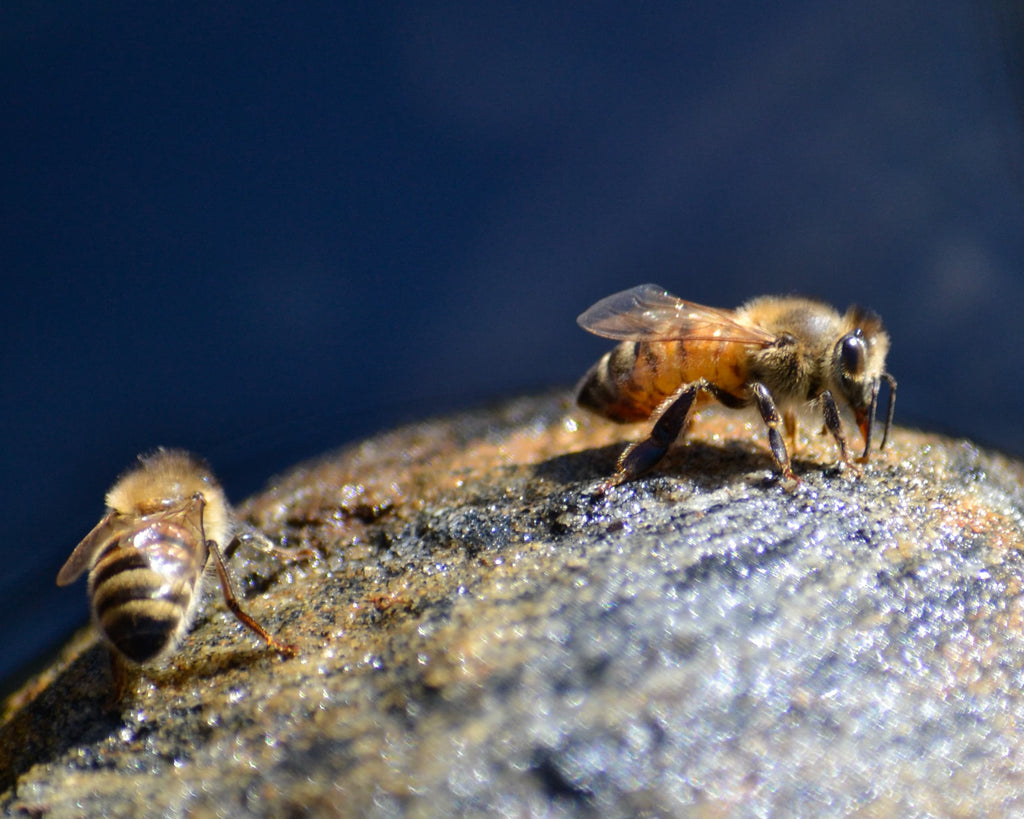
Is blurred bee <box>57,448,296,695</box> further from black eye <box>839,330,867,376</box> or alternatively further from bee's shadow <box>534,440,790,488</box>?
black eye <box>839,330,867,376</box>

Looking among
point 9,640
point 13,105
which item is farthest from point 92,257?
point 9,640

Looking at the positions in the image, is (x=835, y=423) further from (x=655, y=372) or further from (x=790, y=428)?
(x=655, y=372)

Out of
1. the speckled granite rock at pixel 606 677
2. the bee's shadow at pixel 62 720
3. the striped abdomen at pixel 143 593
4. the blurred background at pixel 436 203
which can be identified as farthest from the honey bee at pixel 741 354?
the bee's shadow at pixel 62 720

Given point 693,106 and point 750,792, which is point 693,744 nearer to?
point 750,792

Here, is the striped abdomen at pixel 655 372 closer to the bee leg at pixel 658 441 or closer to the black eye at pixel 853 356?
the bee leg at pixel 658 441

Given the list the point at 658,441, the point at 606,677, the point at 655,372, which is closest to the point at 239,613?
the point at 606,677

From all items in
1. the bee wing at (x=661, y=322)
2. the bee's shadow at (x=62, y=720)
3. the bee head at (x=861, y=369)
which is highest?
the bee wing at (x=661, y=322)

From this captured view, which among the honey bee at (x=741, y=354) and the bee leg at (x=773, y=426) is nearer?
the bee leg at (x=773, y=426)
